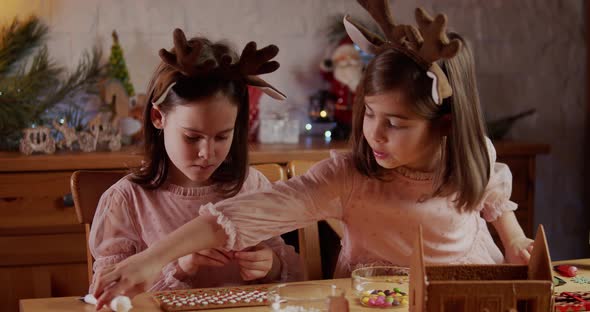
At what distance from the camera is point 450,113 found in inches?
65.9

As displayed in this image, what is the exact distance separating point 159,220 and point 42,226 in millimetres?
945

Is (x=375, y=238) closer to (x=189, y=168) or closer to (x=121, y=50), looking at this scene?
(x=189, y=168)

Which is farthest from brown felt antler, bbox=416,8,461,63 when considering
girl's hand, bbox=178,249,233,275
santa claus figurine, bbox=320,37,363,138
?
santa claus figurine, bbox=320,37,363,138

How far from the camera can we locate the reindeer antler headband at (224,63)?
166 cm

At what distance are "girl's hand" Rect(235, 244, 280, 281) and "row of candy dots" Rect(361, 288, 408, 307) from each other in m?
0.30

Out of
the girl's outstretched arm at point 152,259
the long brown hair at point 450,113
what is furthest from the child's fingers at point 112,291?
the long brown hair at point 450,113

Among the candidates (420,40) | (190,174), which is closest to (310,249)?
(190,174)

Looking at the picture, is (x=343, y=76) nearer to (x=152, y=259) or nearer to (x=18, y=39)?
(x=18, y=39)

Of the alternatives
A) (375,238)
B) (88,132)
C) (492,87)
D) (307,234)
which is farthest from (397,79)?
(492,87)

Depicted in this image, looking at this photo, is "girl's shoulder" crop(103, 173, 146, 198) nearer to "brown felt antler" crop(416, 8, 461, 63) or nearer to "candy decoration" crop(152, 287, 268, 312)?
"candy decoration" crop(152, 287, 268, 312)

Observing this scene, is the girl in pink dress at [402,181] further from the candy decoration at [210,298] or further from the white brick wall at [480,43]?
the white brick wall at [480,43]

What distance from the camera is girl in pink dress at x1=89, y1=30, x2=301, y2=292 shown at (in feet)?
5.57

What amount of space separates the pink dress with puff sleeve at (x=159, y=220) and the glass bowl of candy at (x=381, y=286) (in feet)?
1.23

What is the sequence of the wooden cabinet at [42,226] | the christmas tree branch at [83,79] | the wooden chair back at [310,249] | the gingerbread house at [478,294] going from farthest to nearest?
the christmas tree branch at [83,79], the wooden cabinet at [42,226], the wooden chair back at [310,249], the gingerbread house at [478,294]
